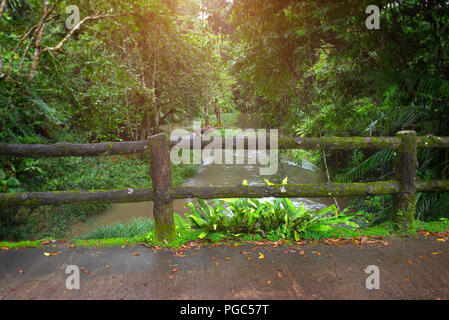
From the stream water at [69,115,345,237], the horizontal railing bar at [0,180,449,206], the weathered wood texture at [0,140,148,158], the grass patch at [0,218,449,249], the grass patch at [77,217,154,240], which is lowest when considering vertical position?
the stream water at [69,115,345,237]

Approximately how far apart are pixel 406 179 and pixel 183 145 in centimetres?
250

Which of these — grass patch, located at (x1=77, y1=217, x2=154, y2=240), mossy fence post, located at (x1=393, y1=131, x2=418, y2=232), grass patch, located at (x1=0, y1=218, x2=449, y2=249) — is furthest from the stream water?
mossy fence post, located at (x1=393, y1=131, x2=418, y2=232)

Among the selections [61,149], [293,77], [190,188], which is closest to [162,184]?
[190,188]

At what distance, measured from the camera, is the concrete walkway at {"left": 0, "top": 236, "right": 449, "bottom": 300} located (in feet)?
7.68

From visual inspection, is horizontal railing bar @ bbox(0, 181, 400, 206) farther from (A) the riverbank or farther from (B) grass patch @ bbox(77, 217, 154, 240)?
(B) grass patch @ bbox(77, 217, 154, 240)

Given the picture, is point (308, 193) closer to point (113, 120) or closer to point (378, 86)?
point (378, 86)

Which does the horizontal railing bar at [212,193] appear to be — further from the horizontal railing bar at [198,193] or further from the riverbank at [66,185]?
the riverbank at [66,185]

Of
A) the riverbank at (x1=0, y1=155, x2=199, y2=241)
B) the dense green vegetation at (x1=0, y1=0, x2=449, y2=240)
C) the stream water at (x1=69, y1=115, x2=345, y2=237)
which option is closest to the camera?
the dense green vegetation at (x1=0, y1=0, x2=449, y2=240)

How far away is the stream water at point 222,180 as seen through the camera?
7.39 metres

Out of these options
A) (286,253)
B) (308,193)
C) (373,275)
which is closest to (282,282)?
(286,253)

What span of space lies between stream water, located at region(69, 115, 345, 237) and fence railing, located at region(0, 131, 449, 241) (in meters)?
2.97

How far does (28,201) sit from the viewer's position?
3.07 m

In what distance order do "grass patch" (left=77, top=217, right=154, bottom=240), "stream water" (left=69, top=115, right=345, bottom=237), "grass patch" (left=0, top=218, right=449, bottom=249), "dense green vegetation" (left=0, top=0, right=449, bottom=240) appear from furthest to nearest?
"stream water" (left=69, top=115, right=345, bottom=237)
"grass patch" (left=77, top=217, right=154, bottom=240)
"dense green vegetation" (left=0, top=0, right=449, bottom=240)
"grass patch" (left=0, top=218, right=449, bottom=249)

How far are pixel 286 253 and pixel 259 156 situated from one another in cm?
1218
